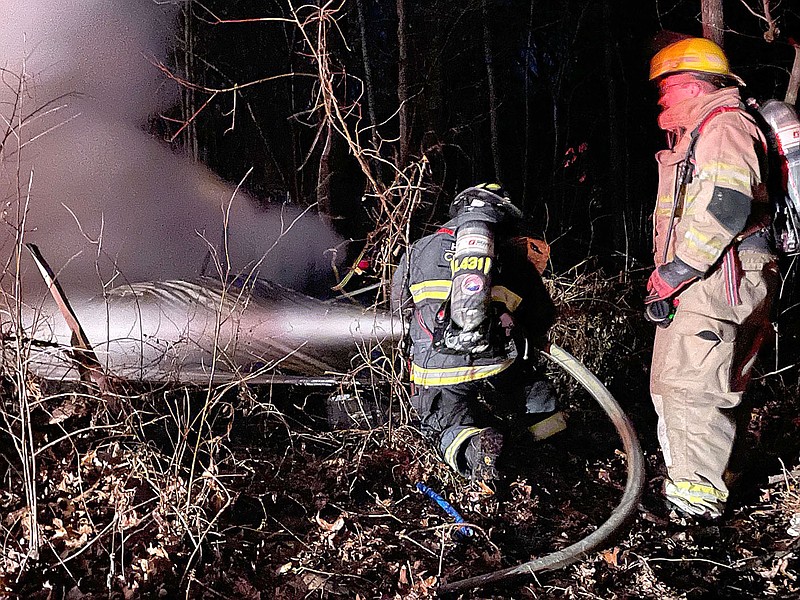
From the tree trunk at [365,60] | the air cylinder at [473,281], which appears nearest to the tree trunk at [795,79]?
the air cylinder at [473,281]

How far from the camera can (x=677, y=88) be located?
3.67 meters

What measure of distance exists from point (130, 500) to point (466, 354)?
1.81 m

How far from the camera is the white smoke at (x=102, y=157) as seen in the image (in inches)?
210

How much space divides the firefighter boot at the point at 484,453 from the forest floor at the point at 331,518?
0.12m

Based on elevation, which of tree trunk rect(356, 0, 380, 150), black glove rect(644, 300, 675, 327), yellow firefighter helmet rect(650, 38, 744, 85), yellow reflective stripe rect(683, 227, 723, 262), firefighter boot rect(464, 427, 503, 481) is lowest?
firefighter boot rect(464, 427, 503, 481)

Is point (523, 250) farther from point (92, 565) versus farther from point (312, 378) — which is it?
point (92, 565)

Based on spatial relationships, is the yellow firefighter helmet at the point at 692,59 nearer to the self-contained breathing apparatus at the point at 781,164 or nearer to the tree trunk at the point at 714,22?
the self-contained breathing apparatus at the point at 781,164

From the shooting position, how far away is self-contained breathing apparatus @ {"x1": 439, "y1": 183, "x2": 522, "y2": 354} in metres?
3.44

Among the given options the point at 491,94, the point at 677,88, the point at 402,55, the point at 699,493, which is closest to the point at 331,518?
the point at 699,493

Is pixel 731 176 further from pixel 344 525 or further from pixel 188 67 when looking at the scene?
pixel 188 67

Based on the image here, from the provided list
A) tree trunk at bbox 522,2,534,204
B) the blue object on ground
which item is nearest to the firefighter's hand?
the blue object on ground

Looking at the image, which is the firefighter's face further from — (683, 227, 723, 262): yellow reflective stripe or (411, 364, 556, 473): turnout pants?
(411, 364, 556, 473): turnout pants

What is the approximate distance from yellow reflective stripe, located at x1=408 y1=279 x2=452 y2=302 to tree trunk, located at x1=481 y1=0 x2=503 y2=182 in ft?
19.4

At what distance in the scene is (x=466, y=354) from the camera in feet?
11.9
